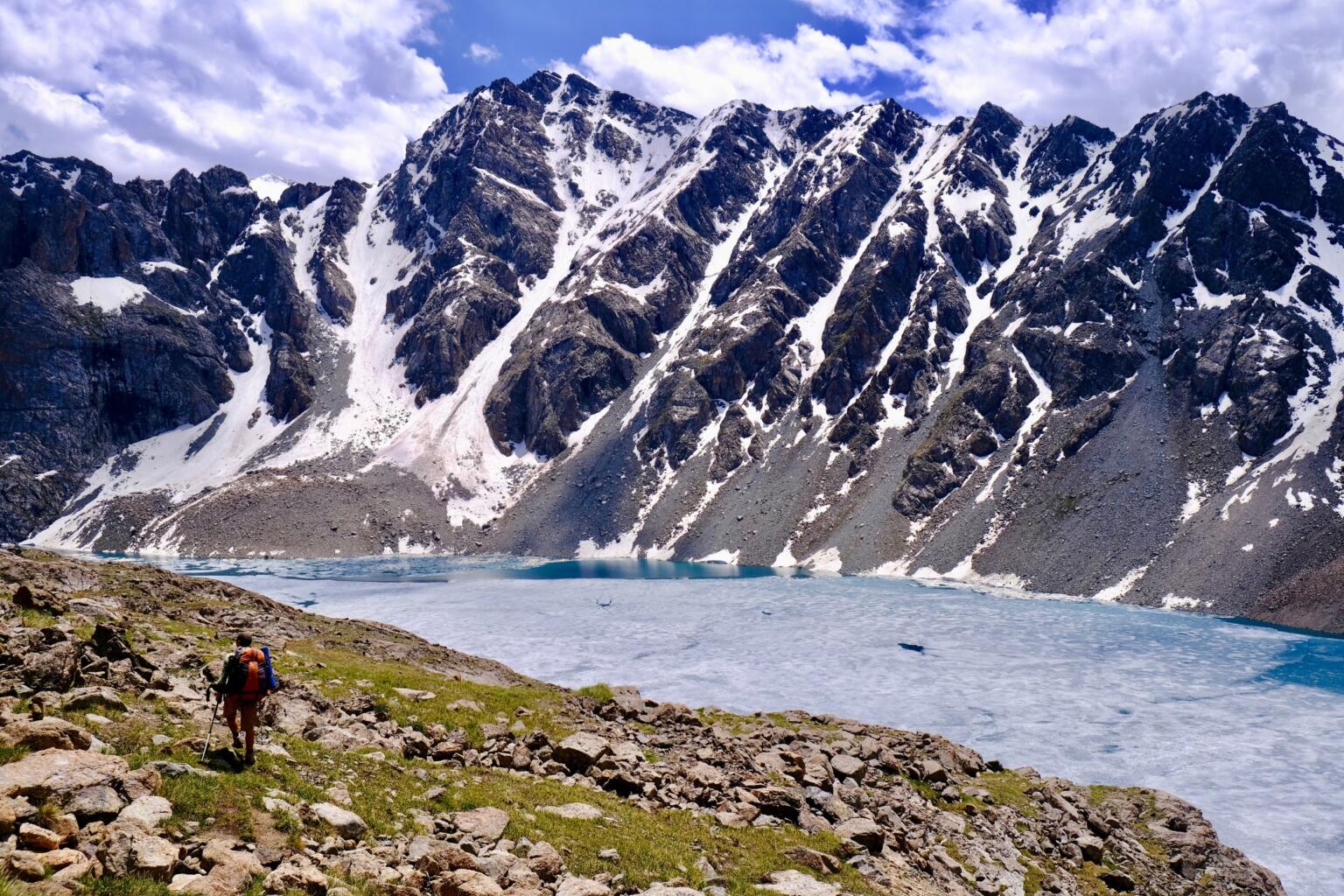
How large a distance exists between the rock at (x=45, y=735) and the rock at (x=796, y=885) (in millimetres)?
14011

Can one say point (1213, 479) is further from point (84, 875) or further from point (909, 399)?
point (84, 875)

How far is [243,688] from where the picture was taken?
17.3 meters

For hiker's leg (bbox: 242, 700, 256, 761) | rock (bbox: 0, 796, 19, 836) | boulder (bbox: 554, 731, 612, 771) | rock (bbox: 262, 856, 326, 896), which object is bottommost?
boulder (bbox: 554, 731, 612, 771)

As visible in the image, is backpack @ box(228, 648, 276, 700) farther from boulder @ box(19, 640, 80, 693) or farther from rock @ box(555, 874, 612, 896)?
rock @ box(555, 874, 612, 896)

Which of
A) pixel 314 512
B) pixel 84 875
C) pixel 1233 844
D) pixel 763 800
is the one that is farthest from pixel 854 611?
pixel 314 512

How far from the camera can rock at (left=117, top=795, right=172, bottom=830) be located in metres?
12.1

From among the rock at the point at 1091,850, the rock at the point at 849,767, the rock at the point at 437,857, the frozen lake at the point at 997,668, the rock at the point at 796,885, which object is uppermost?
the rock at the point at 437,857

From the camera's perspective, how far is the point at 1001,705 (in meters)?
52.9

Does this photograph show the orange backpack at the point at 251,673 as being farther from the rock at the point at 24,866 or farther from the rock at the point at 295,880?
the rock at the point at 24,866

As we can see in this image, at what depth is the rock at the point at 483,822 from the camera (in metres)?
16.2

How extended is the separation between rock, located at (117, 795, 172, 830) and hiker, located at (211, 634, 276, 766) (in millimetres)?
3619

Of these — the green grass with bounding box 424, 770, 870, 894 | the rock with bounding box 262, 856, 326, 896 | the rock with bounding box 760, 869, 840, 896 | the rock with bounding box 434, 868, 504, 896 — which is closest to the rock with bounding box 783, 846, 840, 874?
the green grass with bounding box 424, 770, 870, 894

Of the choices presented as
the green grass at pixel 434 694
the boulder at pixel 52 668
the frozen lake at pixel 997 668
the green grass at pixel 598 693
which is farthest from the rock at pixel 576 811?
the frozen lake at pixel 997 668

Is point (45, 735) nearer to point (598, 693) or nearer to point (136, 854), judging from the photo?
point (136, 854)
